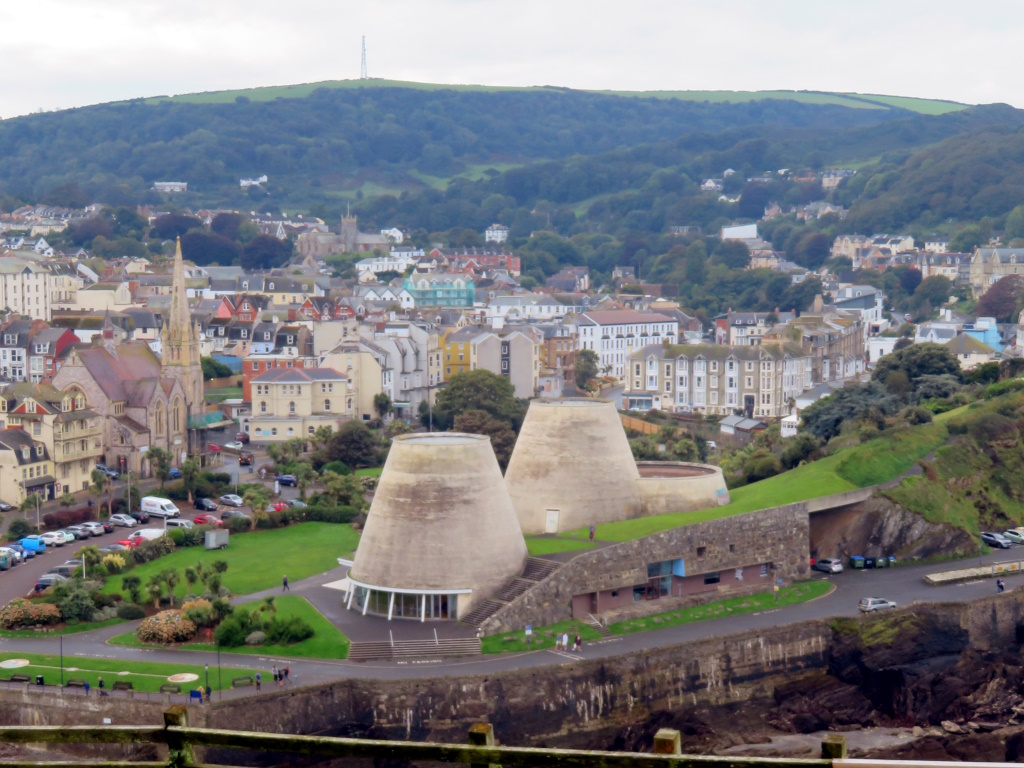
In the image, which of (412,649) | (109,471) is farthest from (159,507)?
(412,649)

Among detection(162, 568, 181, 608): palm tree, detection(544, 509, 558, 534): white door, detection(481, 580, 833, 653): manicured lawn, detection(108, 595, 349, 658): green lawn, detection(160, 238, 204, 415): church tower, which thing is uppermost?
detection(160, 238, 204, 415): church tower

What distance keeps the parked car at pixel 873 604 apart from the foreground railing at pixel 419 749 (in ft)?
128

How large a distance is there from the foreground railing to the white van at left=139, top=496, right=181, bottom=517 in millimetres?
52232

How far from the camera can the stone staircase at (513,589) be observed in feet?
140

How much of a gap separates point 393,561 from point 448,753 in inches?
1391

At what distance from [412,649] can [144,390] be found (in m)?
35.8

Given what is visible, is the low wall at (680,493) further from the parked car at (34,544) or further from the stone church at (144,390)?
the stone church at (144,390)

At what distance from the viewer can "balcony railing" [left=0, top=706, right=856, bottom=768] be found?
777cm

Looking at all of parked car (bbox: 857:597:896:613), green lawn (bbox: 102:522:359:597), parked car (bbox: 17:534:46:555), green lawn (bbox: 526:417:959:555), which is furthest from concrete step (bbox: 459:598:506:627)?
parked car (bbox: 17:534:46:555)

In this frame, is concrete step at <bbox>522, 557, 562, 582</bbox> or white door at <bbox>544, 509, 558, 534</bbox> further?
white door at <bbox>544, 509, 558, 534</bbox>

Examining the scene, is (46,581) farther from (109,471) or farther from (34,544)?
(109,471)

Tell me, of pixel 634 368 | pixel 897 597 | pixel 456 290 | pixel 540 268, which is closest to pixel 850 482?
pixel 897 597

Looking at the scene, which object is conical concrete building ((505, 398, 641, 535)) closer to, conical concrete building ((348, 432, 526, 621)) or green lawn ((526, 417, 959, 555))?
green lawn ((526, 417, 959, 555))

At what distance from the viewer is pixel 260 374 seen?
268 ft
